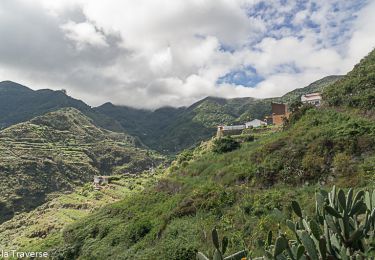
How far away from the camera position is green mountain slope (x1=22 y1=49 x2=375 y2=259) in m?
15.0

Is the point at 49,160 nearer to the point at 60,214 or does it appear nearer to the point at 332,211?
the point at 60,214

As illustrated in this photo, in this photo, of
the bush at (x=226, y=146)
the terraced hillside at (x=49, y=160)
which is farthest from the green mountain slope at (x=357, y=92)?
the terraced hillside at (x=49, y=160)

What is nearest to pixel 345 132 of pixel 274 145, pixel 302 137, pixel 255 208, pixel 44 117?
pixel 302 137

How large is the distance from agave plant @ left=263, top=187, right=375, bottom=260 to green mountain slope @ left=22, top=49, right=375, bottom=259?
731 centimetres

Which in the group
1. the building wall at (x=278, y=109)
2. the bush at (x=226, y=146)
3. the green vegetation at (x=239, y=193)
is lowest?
the green vegetation at (x=239, y=193)

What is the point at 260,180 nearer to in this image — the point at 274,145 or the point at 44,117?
the point at 274,145

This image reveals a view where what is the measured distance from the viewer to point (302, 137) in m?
20.2

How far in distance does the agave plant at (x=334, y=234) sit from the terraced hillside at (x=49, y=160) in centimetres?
8625

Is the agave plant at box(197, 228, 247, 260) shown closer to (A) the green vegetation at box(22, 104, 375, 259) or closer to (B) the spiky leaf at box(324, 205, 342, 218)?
(B) the spiky leaf at box(324, 205, 342, 218)

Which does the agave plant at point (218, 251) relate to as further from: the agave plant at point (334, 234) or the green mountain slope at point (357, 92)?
the green mountain slope at point (357, 92)

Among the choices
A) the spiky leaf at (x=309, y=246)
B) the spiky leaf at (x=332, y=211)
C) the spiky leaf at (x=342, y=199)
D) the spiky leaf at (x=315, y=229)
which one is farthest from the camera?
the spiky leaf at (x=342, y=199)

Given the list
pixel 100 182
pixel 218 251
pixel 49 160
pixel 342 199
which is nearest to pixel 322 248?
pixel 342 199

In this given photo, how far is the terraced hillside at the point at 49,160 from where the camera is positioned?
8712 centimetres

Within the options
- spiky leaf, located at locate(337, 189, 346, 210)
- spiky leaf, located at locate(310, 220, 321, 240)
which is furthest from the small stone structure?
spiky leaf, located at locate(310, 220, 321, 240)
